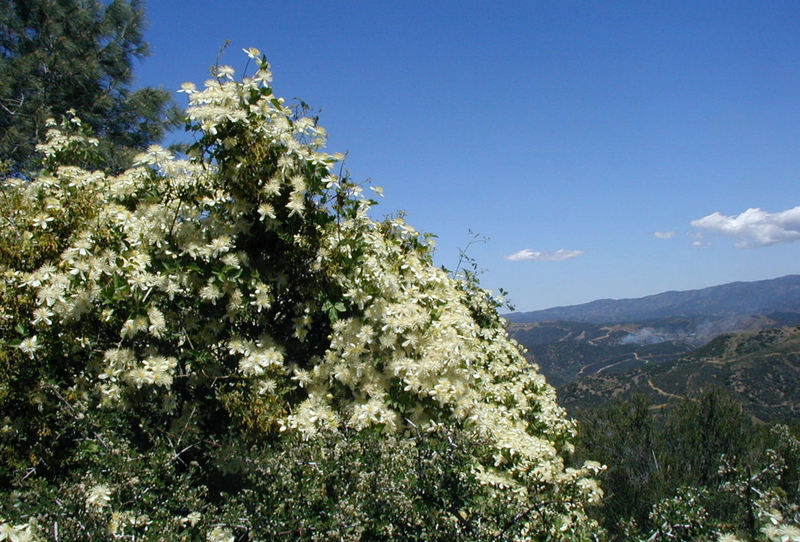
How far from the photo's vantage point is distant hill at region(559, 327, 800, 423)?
130ft

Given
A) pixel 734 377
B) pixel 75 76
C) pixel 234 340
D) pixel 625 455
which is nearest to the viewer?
pixel 234 340

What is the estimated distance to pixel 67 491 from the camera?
8.02 ft

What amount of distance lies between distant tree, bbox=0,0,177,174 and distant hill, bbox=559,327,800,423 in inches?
1216

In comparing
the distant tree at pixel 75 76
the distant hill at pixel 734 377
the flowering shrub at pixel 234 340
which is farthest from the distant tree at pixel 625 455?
the distant hill at pixel 734 377

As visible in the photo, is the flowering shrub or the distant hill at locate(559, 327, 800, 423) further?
the distant hill at locate(559, 327, 800, 423)

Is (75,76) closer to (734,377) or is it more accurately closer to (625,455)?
(625,455)

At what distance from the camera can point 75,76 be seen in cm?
987

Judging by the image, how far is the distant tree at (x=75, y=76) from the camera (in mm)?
9219

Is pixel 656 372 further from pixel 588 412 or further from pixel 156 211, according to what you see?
pixel 156 211

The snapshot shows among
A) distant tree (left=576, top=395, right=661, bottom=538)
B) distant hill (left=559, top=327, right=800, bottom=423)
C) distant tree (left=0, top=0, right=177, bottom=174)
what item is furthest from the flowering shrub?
distant hill (left=559, top=327, right=800, bottom=423)

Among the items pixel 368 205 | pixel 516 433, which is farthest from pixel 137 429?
pixel 516 433

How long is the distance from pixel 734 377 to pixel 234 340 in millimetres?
54032

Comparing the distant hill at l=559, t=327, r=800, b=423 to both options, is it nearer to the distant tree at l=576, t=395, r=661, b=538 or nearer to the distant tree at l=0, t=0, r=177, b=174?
the distant tree at l=576, t=395, r=661, b=538

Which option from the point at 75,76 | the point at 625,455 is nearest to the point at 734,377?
the point at 625,455
